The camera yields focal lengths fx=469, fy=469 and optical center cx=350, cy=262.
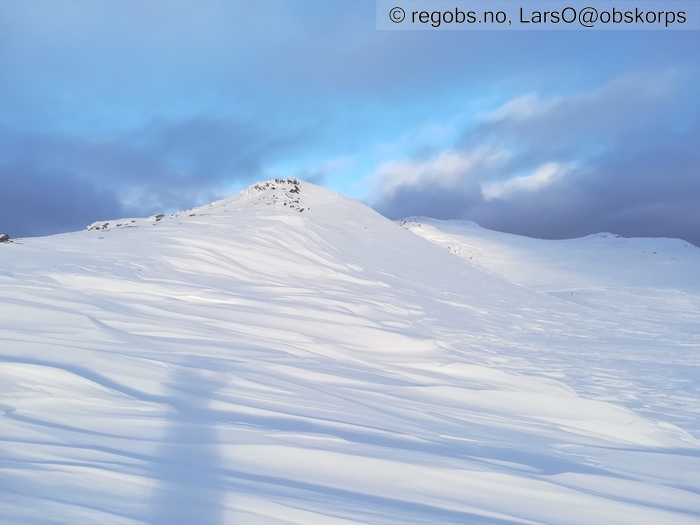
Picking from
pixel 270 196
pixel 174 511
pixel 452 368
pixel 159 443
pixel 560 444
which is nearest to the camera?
pixel 174 511

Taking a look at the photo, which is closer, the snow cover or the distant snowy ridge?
the snow cover

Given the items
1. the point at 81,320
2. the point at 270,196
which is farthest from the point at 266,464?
the point at 270,196

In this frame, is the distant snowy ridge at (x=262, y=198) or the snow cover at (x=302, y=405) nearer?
the snow cover at (x=302, y=405)

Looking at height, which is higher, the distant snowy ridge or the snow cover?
the distant snowy ridge

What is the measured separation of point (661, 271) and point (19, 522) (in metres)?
34.5

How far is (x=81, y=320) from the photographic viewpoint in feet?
12.7

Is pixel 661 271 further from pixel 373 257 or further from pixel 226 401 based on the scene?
pixel 226 401

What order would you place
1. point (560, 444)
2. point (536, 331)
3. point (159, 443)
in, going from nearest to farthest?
point (159, 443)
point (560, 444)
point (536, 331)

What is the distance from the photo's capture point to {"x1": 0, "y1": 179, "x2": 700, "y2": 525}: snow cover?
176 cm

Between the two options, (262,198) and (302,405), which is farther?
(262,198)

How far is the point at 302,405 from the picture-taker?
113 inches

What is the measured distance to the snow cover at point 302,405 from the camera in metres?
1.76

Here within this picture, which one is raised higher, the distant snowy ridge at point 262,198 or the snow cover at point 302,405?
the distant snowy ridge at point 262,198

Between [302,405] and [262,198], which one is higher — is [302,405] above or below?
below
